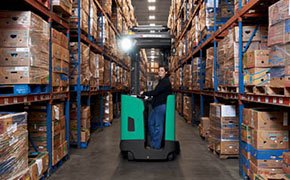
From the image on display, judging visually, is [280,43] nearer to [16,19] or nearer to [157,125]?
[157,125]

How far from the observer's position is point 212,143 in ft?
22.0

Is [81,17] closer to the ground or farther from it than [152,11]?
closer to the ground

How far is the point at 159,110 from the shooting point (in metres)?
5.81

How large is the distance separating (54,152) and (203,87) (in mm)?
5407

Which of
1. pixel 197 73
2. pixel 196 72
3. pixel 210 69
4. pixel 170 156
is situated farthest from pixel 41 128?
pixel 196 72

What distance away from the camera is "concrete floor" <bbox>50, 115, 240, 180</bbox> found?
489cm

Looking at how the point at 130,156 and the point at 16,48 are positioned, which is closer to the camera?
the point at 16,48

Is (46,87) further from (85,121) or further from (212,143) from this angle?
(212,143)

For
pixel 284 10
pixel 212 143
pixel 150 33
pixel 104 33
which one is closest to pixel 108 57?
pixel 104 33

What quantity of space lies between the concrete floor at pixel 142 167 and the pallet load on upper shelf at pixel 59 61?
4.88ft

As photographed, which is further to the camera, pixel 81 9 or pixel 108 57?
pixel 108 57

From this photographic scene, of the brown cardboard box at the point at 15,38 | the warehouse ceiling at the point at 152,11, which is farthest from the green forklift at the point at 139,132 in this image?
the warehouse ceiling at the point at 152,11

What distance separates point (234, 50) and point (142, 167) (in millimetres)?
2734

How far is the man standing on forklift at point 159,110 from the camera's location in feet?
19.0
